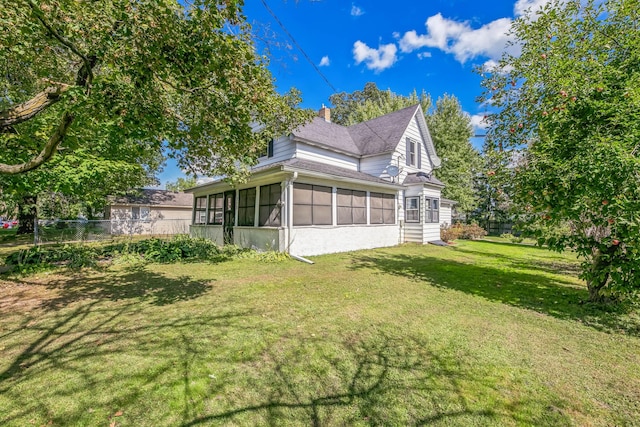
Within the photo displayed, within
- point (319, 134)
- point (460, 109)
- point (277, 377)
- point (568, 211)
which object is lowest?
point (277, 377)

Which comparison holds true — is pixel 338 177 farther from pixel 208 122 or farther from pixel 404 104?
pixel 404 104

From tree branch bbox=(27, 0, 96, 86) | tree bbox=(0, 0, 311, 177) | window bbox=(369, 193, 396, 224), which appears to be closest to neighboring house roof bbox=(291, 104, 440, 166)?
window bbox=(369, 193, 396, 224)

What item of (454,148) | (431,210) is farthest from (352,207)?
(454,148)

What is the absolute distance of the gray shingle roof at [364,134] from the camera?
1389 cm

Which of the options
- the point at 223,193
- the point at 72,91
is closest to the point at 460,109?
the point at 223,193

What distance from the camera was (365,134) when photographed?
53.8 feet

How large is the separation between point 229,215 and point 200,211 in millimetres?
4040

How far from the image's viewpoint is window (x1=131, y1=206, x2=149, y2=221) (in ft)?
81.0

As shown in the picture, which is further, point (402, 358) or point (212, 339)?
point (212, 339)

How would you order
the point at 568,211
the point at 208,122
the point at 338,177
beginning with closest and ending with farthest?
the point at 568,211 < the point at 208,122 < the point at 338,177

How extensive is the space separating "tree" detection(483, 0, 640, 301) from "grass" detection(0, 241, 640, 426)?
122cm

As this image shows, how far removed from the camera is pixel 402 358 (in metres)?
2.96

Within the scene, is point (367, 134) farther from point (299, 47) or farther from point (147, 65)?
point (147, 65)

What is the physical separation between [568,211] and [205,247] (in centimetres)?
1096
